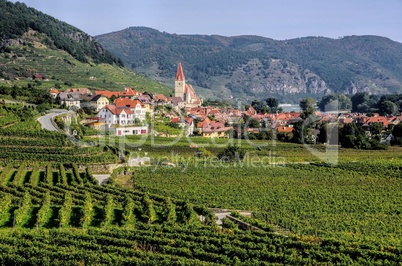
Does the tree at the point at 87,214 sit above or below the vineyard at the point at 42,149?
below

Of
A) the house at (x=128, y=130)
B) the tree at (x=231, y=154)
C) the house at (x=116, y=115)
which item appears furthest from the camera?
the house at (x=116, y=115)

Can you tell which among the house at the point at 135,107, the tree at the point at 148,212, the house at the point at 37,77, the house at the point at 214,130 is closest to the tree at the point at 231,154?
the house at the point at 214,130

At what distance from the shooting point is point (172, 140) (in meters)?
62.1

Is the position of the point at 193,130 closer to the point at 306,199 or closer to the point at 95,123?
the point at 95,123

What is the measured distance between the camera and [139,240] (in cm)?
2548

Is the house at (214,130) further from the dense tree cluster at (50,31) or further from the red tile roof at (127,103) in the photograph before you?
the dense tree cluster at (50,31)

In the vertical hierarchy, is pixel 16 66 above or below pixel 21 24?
below

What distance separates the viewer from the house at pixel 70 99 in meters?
76.9

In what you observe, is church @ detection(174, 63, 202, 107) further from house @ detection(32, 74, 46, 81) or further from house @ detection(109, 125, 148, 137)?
house @ detection(109, 125, 148, 137)

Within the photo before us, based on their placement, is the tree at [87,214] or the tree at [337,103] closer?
the tree at [87,214]

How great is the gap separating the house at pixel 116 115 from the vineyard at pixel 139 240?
33966 millimetres

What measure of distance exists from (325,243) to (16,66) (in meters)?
97.9

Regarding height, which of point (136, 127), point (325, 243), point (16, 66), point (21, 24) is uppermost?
point (21, 24)

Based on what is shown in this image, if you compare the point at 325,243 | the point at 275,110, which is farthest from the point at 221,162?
the point at 275,110
